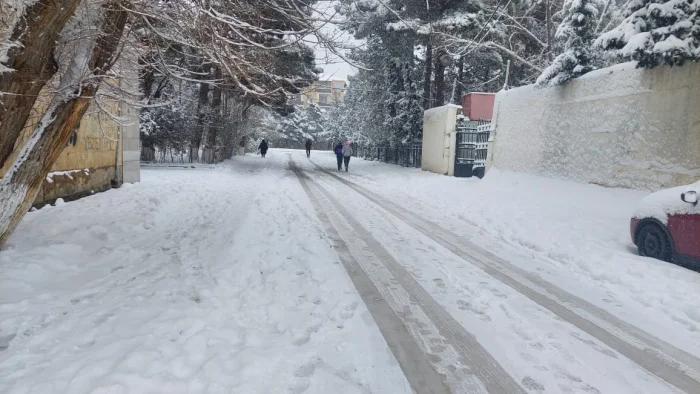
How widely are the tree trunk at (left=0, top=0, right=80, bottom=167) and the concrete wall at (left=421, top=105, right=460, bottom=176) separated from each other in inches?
595

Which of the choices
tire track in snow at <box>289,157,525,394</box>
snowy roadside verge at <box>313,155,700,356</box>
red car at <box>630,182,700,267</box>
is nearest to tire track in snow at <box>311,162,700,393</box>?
snowy roadside verge at <box>313,155,700,356</box>

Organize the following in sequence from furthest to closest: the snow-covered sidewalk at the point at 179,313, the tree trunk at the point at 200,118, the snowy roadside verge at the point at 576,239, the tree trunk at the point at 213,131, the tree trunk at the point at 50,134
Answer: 1. the tree trunk at the point at 213,131
2. the tree trunk at the point at 200,118
3. the tree trunk at the point at 50,134
4. the snowy roadside verge at the point at 576,239
5. the snow-covered sidewalk at the point at 179,313

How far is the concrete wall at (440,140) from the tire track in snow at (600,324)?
38.4ft

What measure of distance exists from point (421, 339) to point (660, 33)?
27.1ft

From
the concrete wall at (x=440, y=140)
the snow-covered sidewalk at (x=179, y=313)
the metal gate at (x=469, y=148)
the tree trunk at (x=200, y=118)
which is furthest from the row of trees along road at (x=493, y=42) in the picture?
the tree trunk at (x=200, y=118)

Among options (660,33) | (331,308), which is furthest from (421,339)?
(660,33)

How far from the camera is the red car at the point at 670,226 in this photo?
523cm

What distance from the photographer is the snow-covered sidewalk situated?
2.72 m

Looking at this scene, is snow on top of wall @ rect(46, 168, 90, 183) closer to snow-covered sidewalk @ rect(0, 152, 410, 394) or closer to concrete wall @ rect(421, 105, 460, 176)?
snow-covered sidewalk @ rect(0, 152, 410, 394)

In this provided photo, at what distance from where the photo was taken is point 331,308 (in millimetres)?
3889

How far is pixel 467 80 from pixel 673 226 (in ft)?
86.3

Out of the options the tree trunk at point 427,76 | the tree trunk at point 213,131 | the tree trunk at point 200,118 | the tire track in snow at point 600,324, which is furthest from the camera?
the tree trunk at point 427,76

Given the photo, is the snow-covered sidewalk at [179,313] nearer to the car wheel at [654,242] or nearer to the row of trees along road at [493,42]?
the row of trees along road at [493,42]

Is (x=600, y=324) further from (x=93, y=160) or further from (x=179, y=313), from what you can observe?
(x=93, y=160)
